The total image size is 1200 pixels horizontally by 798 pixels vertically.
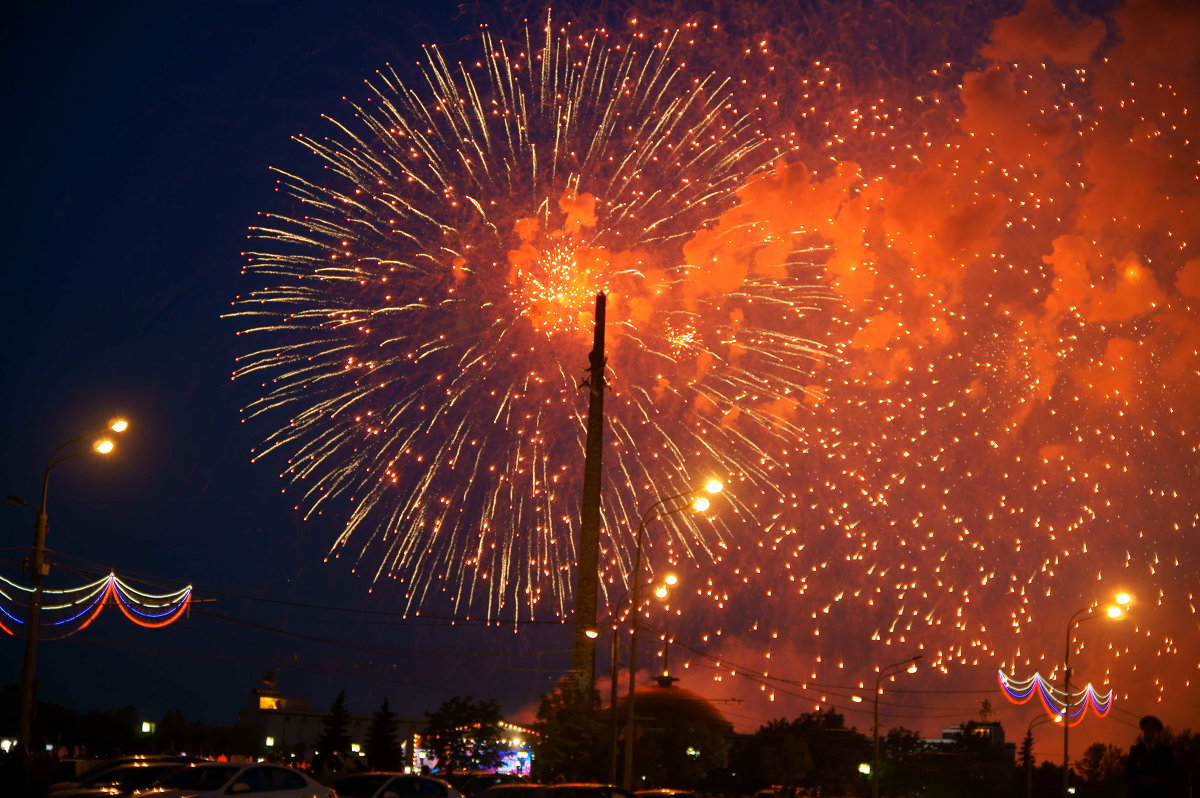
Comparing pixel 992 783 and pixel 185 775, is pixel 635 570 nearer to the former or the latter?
pixel 185 775

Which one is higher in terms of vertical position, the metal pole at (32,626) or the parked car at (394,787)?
the metal pole at (32,626)

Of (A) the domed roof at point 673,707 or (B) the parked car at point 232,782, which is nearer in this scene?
(B) the parked car at point 232,782

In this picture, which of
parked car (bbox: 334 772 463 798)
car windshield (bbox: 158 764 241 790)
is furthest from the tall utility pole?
car windshield (bbox: 158 764 241 790)

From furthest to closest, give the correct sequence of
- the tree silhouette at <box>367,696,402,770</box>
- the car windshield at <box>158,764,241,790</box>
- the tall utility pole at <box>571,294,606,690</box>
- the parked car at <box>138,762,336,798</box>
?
1. the tree silhouette at <box>367,696,402,770</box>
2. the tall utility pole at <box>571,294,606,690</box>
3. the car windshield at <box>158,764,241,790</box>
4. the parked car at <box>138,762,336,798</box>

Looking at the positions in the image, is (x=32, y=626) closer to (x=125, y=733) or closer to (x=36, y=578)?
(x=36, y=578)

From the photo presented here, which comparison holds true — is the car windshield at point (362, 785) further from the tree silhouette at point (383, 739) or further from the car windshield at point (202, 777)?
the tree silhouette at point (383, 739)

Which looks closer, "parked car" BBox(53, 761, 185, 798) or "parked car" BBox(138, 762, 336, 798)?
"parked car" BBox(138, 762, 336, 798)

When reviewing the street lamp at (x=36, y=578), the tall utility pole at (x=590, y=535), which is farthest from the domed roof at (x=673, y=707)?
the street lamp at (x=36, y=578)

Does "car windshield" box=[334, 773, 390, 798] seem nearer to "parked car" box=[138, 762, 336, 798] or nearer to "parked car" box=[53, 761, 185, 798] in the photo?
"parked car" box=[138, 762, 336, 798]
